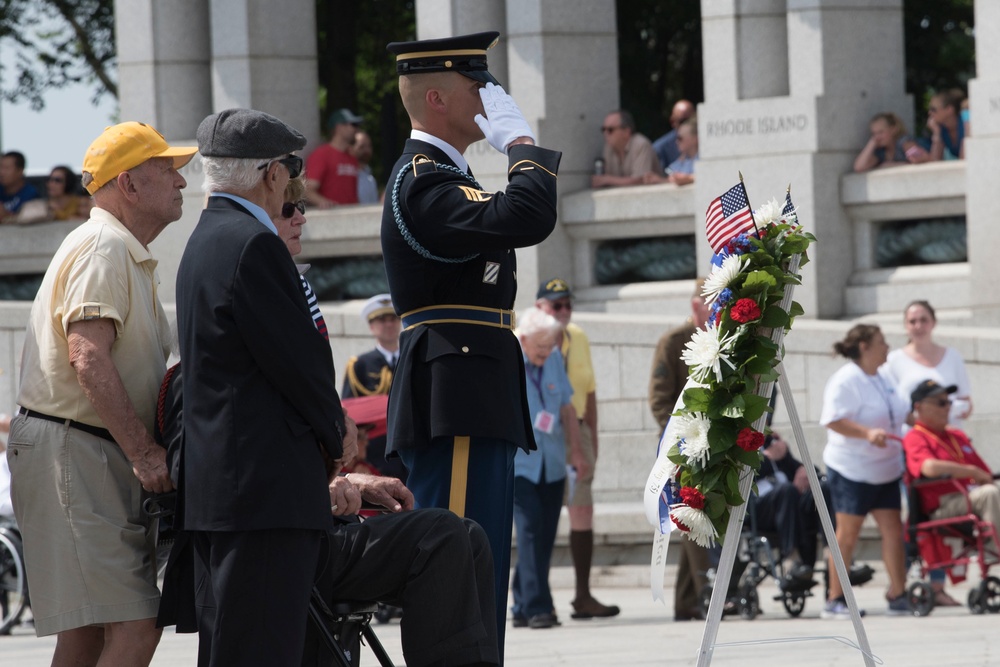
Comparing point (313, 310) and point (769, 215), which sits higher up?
point (769, 215)

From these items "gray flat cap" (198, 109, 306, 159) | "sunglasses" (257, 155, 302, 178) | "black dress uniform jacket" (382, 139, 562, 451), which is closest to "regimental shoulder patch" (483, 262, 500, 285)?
"black dress uniform jacket" (382, 139, 562, 451)

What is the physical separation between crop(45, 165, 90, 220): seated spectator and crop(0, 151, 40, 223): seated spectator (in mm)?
367

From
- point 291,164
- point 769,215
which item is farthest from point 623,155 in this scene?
point 291,164

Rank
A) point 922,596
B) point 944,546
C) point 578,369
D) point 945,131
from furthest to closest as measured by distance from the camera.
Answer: point 945,131 → point 578,369 → point 944,546 → point 922,596

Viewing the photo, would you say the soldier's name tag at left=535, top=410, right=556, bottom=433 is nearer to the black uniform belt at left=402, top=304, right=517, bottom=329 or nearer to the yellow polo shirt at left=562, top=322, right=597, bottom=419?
the yellow polo shirt at left=562, top=322, right=597, bottom=419

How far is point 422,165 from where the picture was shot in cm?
557

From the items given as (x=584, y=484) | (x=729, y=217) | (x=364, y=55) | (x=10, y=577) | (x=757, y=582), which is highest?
(x=364, y=55)

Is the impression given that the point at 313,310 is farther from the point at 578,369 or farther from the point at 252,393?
the point at 578,369

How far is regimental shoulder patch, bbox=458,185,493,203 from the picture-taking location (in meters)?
5.39

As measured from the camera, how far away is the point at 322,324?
5.07 m

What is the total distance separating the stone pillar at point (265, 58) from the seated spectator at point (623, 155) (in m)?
3.21

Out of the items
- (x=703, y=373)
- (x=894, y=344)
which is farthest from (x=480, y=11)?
(x=703, y=373)

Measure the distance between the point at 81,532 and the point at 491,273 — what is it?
56.1 inches

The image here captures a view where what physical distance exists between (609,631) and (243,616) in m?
→ 5.68
